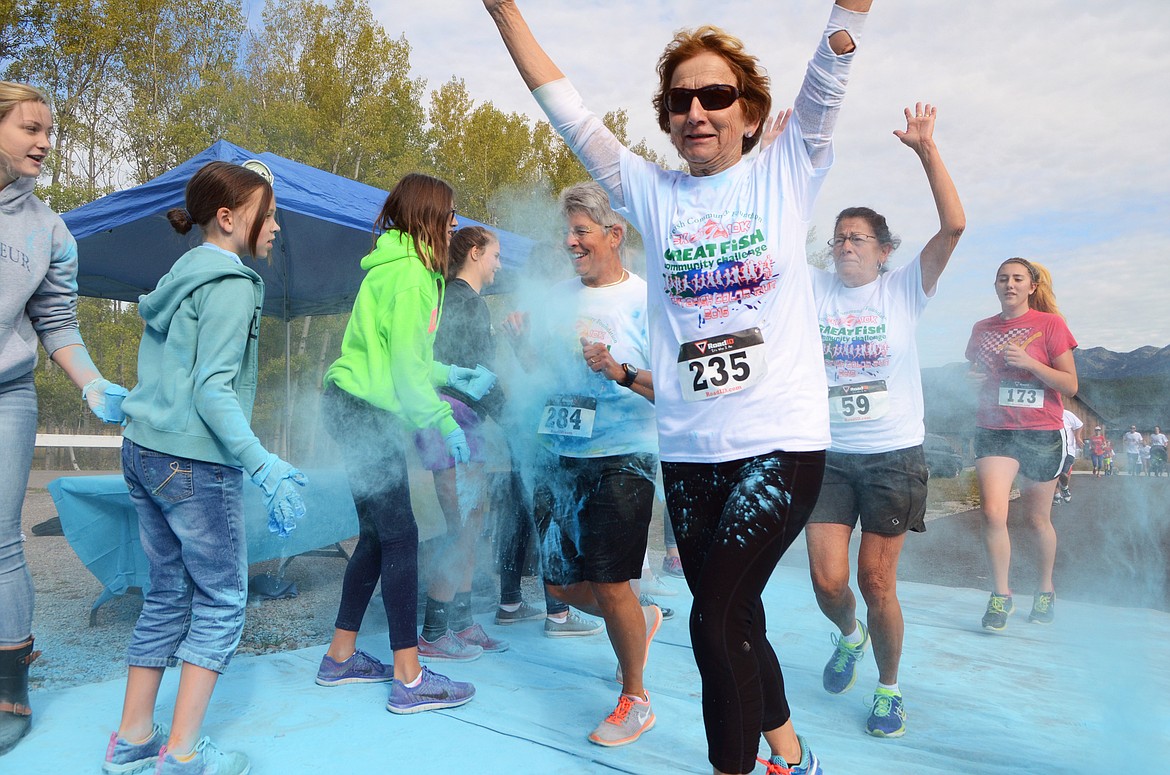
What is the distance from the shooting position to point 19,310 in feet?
7.86

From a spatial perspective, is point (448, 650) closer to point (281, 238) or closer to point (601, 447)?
point (601, 447)

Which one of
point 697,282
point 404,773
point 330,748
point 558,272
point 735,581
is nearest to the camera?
point 735,581

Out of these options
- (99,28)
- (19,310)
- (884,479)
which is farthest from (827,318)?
(99,28)

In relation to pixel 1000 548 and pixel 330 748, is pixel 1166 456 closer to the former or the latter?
pixel 1000 548

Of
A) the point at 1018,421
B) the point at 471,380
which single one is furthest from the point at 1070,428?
the point at 471,380

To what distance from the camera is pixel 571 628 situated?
12.3 ft

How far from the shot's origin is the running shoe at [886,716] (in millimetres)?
2496

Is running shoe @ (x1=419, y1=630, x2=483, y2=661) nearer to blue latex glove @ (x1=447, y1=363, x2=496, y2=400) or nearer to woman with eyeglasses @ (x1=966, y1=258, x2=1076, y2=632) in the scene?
blue latex glove @ (x1=447, y1=363, x2=496, y2=400)

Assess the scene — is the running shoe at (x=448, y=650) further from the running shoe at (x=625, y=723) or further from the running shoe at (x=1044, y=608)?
the running shoe at (x=1044, y=608)

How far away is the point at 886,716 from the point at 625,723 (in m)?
0.83

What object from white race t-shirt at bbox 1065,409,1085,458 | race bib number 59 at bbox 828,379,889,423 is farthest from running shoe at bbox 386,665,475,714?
white race t-shirt at bbox 1065,409,1085,458

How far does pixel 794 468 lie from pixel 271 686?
2.11 meters

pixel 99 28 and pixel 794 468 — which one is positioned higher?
pixel 99 28

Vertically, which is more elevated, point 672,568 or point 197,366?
point 197,366
